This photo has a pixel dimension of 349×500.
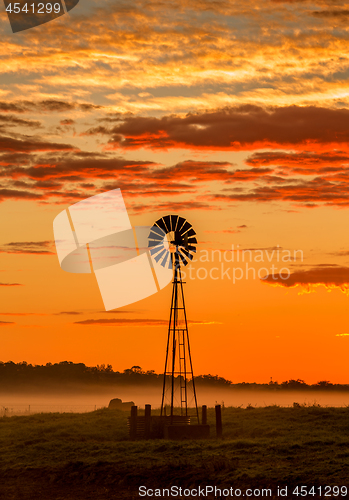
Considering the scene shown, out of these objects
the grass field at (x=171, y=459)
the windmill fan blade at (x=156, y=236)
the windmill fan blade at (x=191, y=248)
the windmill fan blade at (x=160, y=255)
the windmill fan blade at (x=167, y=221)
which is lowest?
the grass field at (x=171, y=459)

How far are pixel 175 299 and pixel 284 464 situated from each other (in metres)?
12.8

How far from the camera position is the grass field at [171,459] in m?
23.0

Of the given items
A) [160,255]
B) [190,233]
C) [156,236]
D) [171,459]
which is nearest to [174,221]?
[190,233]

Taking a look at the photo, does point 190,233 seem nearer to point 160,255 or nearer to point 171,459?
point 160,255

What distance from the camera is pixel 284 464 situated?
2450 centimetres

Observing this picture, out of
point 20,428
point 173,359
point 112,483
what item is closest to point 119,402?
point 20,428

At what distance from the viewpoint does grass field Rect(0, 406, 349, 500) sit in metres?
23.0

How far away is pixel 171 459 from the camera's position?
26.4 metres

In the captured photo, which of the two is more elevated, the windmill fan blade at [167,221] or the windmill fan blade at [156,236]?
the windmill fan blade at [167,221]

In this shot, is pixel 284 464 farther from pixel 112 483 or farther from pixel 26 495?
pixel 26 495

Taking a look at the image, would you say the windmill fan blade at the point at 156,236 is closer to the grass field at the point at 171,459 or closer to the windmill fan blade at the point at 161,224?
the windmill fan blade at the point at 161,224

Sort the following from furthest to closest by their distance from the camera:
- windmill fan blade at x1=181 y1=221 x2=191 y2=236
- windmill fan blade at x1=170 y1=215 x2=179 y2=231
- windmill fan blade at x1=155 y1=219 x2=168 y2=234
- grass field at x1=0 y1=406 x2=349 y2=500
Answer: windmill fan blade at x1=181 y1=221 x2=191 y2=236, windmill fan blade at x1=170 y1=215 x2=179 y2=231, windmill fan blade at x1=155 y1=219 x2=168 y2=234, grass field at x1=0 y1=406 x2=349 y2=500

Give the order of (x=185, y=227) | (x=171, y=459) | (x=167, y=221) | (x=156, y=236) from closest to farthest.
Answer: (x=171, y=459), (x=167, y=221), (x=156, y=236), (x=185, y=227)

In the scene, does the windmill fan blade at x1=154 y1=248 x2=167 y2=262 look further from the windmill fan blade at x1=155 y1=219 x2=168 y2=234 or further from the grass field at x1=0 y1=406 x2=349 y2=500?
the grass field at x1=0 y1=406 x2=349 y2=500
